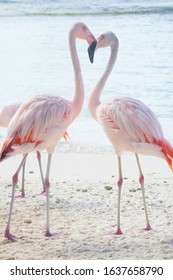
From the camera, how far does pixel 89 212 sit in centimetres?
460

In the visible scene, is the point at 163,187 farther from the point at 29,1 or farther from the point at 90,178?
the point at 29,1

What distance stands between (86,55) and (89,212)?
23.4 ft

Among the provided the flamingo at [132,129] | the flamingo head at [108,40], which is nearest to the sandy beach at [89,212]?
the flamingo at [132,129]

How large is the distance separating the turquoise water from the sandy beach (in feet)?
2.59

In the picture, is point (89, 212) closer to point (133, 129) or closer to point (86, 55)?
point (133, 129)

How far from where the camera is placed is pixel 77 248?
12.9 ft

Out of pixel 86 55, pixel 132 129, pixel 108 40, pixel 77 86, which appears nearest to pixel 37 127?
pixel 77 86

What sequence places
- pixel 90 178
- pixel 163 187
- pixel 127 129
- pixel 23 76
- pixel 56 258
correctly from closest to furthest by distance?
pixel 56 258 < pixel 127 129 < pixel 163 187 < pixel 90 178 < pixel 23 76

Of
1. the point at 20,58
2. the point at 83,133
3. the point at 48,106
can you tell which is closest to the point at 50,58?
the point at 20,58

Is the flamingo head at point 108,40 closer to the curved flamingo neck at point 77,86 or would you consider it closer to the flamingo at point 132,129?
the curved flamingo neck at point 77,86

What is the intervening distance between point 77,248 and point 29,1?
539 inches

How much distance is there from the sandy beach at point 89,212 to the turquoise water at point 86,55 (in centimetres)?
79

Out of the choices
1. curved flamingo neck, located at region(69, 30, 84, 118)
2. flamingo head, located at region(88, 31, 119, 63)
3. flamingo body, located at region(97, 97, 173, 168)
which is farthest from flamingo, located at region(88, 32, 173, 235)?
flamingo head, located at region(88, 31, 119, 63)

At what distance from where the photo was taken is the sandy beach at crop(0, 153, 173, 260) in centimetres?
392
